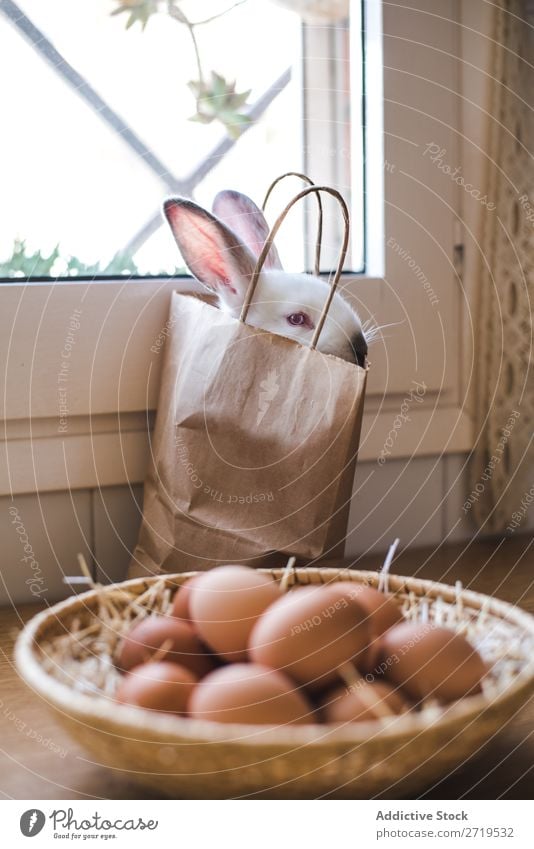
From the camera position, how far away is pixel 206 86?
0.73 meters

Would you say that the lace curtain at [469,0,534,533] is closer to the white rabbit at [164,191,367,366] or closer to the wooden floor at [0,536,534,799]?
the white rabbit at [164,191,367,366]

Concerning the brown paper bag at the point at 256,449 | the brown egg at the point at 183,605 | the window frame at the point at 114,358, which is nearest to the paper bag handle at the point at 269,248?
the brown paper bag at the point at 256,449

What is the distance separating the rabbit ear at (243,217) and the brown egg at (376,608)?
0.34 metres

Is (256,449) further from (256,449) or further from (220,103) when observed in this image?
(220,103)

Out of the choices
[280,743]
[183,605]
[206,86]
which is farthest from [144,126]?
[280,743]

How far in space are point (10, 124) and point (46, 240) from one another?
9 cm

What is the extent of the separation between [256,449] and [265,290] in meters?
0.12

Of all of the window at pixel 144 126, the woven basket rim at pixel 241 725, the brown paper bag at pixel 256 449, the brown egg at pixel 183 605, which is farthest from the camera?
the window at pixel 144 126

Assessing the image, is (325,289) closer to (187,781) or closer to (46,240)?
(46,240)

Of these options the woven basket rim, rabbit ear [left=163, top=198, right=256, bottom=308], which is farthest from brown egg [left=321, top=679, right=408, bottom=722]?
rabbit ear [left=163, top=198, right=256, bottom=308]

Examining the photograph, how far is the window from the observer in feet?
2.23

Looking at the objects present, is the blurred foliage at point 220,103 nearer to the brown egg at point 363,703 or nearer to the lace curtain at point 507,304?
the lace curtain at point 507,304

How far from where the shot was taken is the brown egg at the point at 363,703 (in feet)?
1.10

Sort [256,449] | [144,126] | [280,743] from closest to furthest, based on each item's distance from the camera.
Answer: [280,743] → [256,449] → [144,126]
